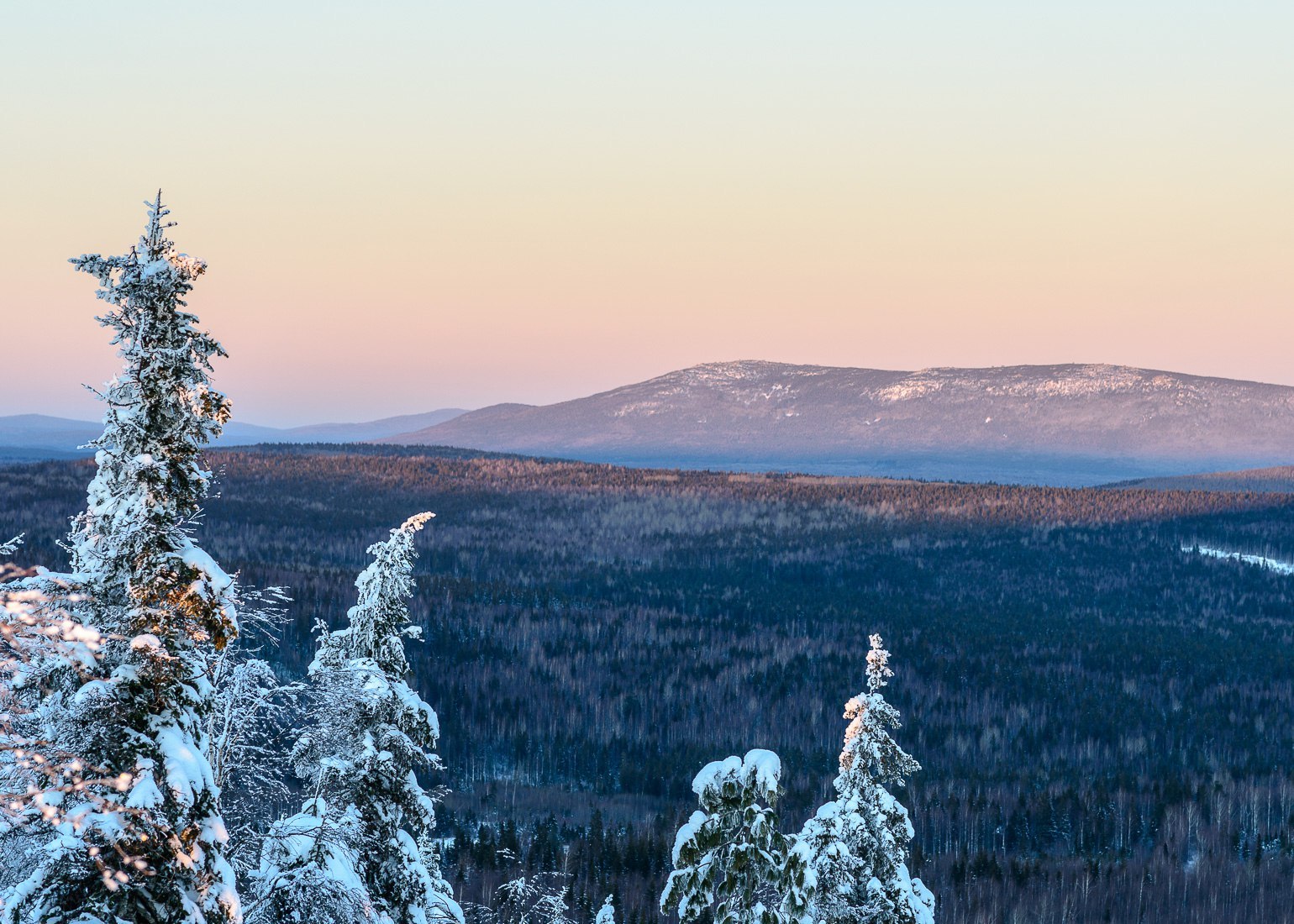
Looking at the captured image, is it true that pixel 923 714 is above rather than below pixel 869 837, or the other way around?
below

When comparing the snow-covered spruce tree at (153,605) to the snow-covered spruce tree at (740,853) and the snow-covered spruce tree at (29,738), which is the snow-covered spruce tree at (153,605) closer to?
the snow-covered spruce tree at (29,738)

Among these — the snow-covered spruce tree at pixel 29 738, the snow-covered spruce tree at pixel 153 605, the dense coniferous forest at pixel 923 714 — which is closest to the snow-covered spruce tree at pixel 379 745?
the snow-covered spruce tree at pixel 153 605

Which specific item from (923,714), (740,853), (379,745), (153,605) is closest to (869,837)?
(740,853)

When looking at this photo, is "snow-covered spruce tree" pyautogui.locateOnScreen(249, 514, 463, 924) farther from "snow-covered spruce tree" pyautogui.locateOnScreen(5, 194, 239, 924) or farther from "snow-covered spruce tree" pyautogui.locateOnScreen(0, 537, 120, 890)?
"snow-covered spruce tree" pyautogui.locateOnScreen(0, 537, 120, 890)

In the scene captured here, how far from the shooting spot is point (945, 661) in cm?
13375

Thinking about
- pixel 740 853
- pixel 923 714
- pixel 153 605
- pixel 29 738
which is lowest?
pixel 923 714

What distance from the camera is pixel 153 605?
11.5 meters

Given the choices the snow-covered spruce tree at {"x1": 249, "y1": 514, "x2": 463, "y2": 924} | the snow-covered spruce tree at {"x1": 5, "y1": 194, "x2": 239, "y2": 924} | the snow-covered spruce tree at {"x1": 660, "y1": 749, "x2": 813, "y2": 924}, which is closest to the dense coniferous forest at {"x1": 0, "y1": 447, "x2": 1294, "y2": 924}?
the snow-covered spruce tree at {"x1": 249, "y1": 514, "x2": 463, "y2": 924}

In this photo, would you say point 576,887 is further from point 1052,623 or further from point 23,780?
point 1052,623

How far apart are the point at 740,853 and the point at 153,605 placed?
749 cm

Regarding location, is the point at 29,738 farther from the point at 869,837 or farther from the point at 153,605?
the point at 869,837

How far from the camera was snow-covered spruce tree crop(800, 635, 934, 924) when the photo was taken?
67.7ft

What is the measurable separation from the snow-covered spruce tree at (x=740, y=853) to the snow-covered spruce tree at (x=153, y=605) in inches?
219

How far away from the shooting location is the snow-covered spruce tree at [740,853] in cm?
1450
